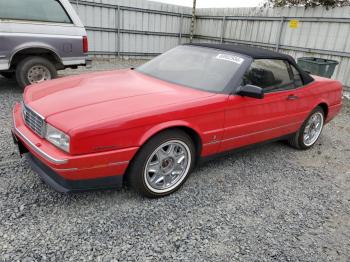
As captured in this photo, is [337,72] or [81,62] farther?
[337,72]

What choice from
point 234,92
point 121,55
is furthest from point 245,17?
point 234,92

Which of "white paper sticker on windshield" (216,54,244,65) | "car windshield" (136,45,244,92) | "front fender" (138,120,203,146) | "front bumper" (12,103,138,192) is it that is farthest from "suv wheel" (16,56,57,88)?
"front fender" (138,120,203,146)

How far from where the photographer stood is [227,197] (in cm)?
306

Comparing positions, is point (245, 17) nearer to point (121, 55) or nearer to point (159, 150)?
point (121, 55)

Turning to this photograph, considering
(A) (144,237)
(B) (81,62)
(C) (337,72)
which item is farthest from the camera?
(C) (337,72)

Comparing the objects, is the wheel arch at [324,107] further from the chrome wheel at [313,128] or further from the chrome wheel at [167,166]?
the chrome wheel at [167,166]

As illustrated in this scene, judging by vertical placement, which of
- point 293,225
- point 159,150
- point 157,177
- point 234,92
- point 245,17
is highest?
point 245,17

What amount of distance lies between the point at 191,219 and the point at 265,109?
1.59 meters

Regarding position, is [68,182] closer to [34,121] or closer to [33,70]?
[34,121]

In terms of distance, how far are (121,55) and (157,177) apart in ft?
32.1

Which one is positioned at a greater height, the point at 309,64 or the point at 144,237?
the point at 309,64

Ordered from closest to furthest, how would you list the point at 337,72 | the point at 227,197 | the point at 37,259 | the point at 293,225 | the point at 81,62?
1. the point at 37,259
2. the point at 293,225
3. the point at 227,197
4. the point at 81,62
5. the point at 337,72

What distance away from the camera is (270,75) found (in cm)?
365

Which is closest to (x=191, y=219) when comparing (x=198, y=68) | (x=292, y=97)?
(x=198, y=68)
